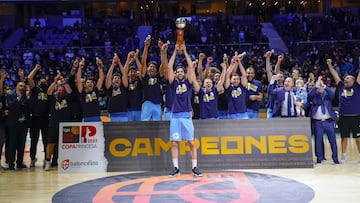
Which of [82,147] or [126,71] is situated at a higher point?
[126,71]

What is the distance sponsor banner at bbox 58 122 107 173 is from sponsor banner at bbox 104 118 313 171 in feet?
0.47

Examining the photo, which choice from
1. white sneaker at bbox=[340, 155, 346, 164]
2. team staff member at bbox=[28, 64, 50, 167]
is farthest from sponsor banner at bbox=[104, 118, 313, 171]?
team staff member at bbox=[28, 64, 50, 167]

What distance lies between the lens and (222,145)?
835 cm

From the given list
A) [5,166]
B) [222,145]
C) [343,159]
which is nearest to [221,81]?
[222,145]

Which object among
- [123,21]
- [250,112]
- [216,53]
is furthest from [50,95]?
[123,21]

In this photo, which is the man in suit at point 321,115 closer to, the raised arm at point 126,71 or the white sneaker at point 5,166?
the raised arm at point 126,71

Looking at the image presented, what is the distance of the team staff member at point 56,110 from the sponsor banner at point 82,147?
1.12 ft

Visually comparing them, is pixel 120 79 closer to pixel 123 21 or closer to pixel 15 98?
pixel 15 98

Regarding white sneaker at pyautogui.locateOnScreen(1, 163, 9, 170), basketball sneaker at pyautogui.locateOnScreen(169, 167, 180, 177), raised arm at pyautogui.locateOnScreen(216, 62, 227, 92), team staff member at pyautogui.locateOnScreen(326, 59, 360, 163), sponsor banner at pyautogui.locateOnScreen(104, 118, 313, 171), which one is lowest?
white sneaker at pyautogui.locateOnScreen(1, 163, 9, 170)

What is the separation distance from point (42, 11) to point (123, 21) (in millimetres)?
5287

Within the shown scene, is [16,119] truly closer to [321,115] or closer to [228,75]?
[228,75]

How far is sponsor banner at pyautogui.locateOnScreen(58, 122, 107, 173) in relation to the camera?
841 cm

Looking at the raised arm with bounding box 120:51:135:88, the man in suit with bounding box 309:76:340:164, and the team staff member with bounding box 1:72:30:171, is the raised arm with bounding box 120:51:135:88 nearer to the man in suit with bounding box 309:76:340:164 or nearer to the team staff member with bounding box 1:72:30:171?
the team staff member with bounding box 1:72:30:171

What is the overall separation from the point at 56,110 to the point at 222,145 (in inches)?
124
